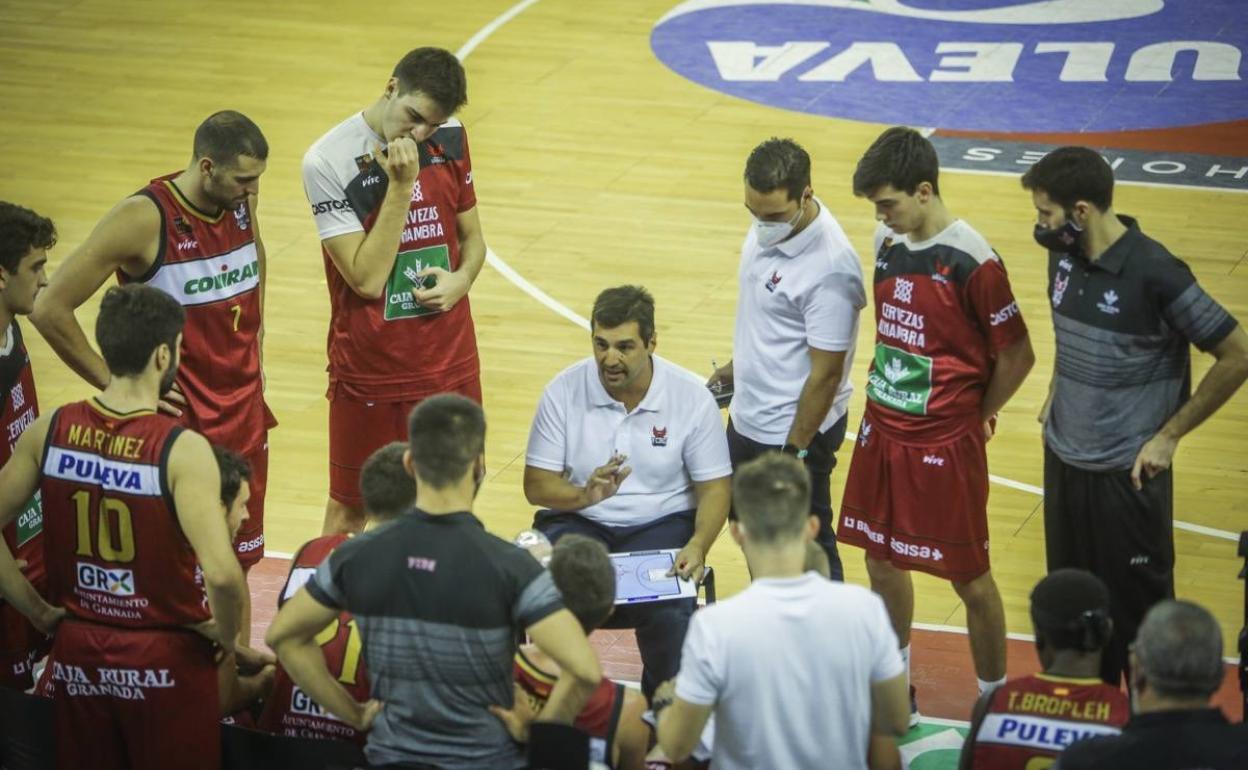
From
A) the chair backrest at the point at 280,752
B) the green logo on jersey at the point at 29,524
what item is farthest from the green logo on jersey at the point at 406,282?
the chair backrest at the point at 280,752

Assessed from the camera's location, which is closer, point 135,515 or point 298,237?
point 135,515

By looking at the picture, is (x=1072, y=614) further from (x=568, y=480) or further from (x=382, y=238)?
(x=382, y=238)

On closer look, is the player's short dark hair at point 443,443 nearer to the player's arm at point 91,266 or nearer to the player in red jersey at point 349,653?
the player in red jersey at point 349,653

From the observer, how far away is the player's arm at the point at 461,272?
657cm

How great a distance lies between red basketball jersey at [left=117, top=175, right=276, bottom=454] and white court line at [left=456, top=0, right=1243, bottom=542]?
114 inches

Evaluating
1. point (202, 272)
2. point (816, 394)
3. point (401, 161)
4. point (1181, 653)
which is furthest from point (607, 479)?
point (1181, 653)

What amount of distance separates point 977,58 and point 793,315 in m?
8.80

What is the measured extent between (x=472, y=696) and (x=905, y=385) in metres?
2.26

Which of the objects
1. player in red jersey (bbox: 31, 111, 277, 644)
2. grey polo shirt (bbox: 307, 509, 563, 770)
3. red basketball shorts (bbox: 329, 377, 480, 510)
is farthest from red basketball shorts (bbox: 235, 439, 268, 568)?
grey polo shirt (bbox: 307, 509, 563, 770)

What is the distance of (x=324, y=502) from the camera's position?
8297 millimetres

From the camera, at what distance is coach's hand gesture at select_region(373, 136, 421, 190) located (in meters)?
6.23

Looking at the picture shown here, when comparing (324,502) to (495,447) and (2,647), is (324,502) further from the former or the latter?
(2,647)

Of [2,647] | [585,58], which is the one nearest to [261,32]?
→ [585,58]

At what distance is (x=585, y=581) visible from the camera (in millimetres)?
4605
